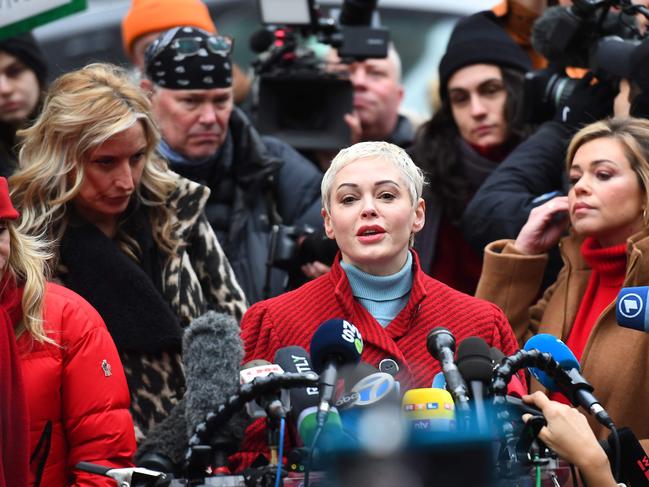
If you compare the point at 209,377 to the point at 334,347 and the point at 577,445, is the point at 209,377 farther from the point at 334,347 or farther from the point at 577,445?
the point at 577,445

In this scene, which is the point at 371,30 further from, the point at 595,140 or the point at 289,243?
the point at 595,140

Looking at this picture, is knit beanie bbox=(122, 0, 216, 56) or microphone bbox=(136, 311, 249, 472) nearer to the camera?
microphone bbox=(136, 311, 249, 472)

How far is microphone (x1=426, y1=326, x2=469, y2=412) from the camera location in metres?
3.58

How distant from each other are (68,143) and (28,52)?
6.23ft

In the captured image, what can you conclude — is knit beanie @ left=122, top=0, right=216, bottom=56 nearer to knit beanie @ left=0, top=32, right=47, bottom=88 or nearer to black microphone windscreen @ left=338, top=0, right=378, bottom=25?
knit beanie @ left=0, top=32, right=47, bottom=88

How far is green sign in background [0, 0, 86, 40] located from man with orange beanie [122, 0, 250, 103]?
1081 mm

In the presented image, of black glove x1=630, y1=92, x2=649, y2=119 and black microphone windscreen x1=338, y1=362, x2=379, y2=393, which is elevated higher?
black glove x1=630, y1=92, x2=649, y2=119

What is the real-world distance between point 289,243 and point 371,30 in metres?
1.67

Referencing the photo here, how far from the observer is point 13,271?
177 inches

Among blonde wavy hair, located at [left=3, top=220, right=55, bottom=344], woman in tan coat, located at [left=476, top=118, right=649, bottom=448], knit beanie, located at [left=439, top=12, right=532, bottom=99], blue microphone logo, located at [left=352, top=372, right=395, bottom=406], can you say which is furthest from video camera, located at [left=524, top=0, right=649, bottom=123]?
blue microphone logo, located at [left=352, top=372, right=395, bottom=406]

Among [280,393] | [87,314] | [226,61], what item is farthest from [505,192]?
[280,393]

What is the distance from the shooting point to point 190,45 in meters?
6.41

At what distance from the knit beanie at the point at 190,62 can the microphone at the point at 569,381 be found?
103 inches

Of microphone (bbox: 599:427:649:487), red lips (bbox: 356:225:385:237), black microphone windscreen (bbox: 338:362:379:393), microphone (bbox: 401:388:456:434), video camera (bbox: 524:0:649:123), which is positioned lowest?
microphone (bbox: 599:427:649:487)
